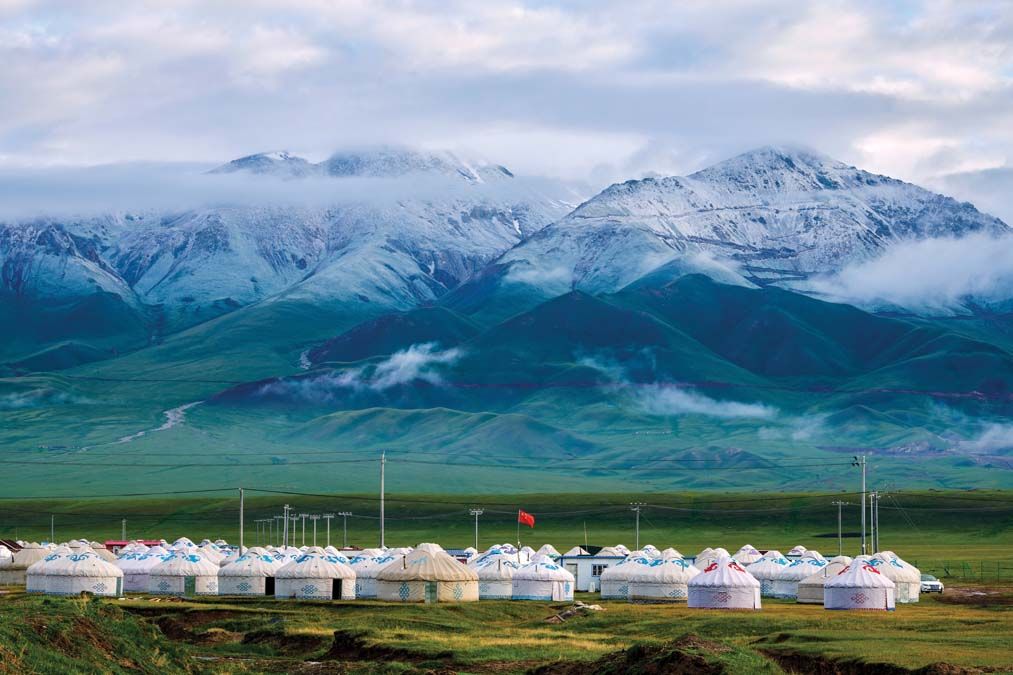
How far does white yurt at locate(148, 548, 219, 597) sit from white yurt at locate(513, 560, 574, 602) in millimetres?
24675

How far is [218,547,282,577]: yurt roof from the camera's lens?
445ft

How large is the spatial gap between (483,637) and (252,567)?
4438cm

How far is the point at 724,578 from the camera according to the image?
116062mm

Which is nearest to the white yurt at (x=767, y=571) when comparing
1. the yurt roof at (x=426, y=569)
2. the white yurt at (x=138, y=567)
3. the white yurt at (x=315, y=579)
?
the yurt roof at (x=426, y=569)

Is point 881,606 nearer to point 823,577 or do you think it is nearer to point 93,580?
point 823,577

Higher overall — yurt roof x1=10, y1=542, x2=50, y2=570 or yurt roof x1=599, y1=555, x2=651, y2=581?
yurt roof x1=10, y1=542, x2=50, y2=570

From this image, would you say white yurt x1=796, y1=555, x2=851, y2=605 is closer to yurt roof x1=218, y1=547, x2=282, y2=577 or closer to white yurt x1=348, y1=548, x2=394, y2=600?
white yurt x1=348, y1=548, x2=394, y2=600

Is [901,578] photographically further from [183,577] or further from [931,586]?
[183,577]

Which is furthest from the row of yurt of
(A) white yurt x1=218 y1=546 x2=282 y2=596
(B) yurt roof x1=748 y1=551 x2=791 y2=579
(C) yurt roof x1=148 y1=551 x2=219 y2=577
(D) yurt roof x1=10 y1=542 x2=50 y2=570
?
(B) yurt roof x1=748 y1=551 x2=791 y2=579

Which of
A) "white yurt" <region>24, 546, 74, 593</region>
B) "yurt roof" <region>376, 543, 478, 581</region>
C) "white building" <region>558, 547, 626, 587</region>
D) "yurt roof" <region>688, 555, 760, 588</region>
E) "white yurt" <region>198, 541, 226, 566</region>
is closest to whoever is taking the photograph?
"yurt roof" <region>688, 555, 760, 588</region>

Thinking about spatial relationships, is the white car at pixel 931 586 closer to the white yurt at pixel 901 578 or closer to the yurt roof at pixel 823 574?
the white yurt at pixel 901 578

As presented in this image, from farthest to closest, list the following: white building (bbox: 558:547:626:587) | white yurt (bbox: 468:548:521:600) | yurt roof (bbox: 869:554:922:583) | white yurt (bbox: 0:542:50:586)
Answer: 1. white building (bbox: 558:547:626:587)
2. white yurt (bbox: 0:542:50:586)
3. white yurt (bbox: 468:548:521:600)
4. yurt roof (bbox: 869:554:922:583)

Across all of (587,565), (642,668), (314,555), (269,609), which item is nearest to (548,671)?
(642,668)

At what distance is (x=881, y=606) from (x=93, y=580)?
55.1m
